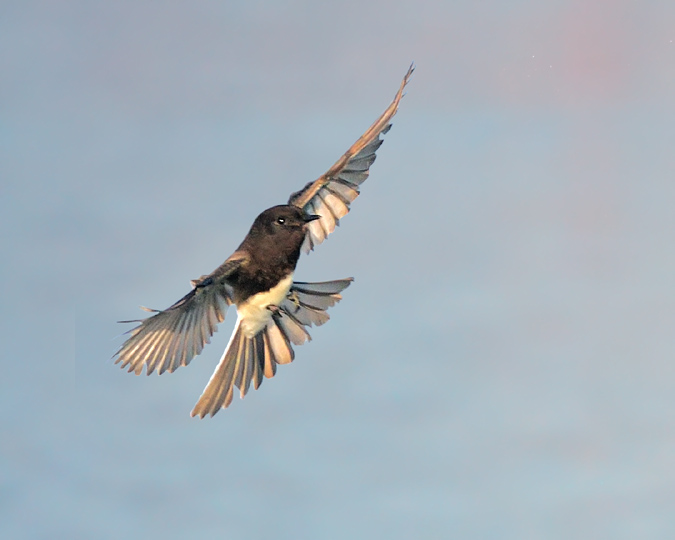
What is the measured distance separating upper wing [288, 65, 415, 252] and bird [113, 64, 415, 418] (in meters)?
0.02

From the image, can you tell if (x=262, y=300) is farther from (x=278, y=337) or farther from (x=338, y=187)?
(x=338, y=187)

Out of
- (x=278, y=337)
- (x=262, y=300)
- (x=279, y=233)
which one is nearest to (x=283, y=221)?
(x=279, y=233)

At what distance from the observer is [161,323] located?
15914 millimetres

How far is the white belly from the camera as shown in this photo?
664 inches

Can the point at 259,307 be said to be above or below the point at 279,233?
below

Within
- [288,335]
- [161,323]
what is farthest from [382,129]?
[161,323]

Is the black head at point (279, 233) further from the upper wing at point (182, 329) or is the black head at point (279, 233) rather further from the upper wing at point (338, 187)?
the upper wing at point (338, 187)

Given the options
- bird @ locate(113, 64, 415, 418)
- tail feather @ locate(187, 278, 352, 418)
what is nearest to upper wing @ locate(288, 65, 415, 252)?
bird @ locate(113, 64, 415, 418)

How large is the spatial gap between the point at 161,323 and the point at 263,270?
1941 mm

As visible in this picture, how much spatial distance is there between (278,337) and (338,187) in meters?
3.12

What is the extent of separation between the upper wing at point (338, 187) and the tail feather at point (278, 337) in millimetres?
1199

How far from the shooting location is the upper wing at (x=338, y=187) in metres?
18.7

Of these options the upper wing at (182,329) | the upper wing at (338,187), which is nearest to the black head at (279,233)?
the upper wing at (182,329)

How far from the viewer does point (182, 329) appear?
16.2m
